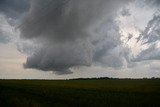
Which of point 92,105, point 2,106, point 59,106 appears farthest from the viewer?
point 92,105

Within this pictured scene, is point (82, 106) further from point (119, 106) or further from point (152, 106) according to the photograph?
point (152, 106)

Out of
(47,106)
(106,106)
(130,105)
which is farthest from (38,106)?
(130,105)

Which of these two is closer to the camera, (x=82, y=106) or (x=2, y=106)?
(x=2, y=106)

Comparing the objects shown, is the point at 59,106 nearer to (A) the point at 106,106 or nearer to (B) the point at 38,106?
(B) the point at 38,106

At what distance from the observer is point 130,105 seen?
32.8 metres

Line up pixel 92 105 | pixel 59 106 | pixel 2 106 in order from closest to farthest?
pixel 2 106, pixel 59 106, pixel 92 105

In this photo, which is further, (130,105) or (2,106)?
(130,105)

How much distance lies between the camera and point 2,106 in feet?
92.6

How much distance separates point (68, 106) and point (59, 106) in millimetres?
1028

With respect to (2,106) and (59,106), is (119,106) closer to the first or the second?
(59,106)

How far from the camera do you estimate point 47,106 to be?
2947cm

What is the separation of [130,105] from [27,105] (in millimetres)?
12615

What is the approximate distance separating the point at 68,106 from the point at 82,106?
1.90 meters

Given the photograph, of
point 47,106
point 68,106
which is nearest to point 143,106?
point 68,106
